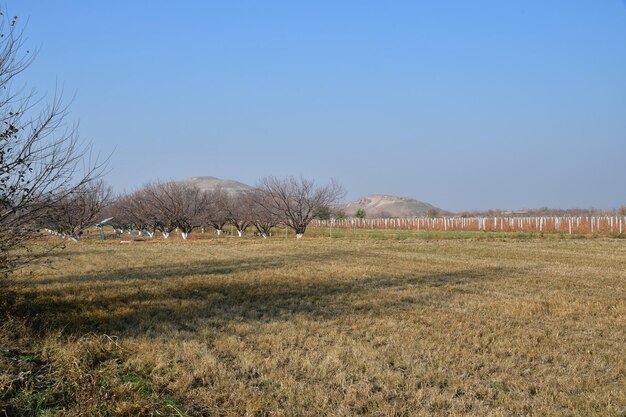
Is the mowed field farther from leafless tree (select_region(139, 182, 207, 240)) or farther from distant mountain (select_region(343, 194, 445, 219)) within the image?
distant mountain (select_region(343, 194, 445, 219))

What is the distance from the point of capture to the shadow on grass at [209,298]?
899cm

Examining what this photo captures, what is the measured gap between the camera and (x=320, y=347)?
7180mm

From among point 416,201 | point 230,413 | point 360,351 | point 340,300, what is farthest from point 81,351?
point 416,201

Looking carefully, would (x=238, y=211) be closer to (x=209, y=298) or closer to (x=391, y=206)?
(x=209, y=298)

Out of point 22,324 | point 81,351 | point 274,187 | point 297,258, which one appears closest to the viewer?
point 81,351

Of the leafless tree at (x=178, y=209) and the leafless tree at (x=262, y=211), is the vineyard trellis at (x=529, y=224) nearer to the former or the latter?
the leafless tree at (x=262, y=211)

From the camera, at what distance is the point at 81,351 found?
6445mm

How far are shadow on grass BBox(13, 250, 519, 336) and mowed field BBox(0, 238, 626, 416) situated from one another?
2.1 inches

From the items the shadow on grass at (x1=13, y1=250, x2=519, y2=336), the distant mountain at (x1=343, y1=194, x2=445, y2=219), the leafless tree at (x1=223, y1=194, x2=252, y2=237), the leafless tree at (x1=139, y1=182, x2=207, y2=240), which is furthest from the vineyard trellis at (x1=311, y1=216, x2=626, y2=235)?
the distant mountain at (x1=343, y1=194, x2=445, y2=219)

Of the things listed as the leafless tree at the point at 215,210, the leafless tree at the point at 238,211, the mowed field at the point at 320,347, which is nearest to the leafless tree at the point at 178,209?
the leafless tree at the point at 215,210

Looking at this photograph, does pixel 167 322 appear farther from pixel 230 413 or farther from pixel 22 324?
pixel 230 413

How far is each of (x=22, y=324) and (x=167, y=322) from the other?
210cm

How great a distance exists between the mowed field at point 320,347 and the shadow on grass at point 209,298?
0.17 feet

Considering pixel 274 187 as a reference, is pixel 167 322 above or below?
below
